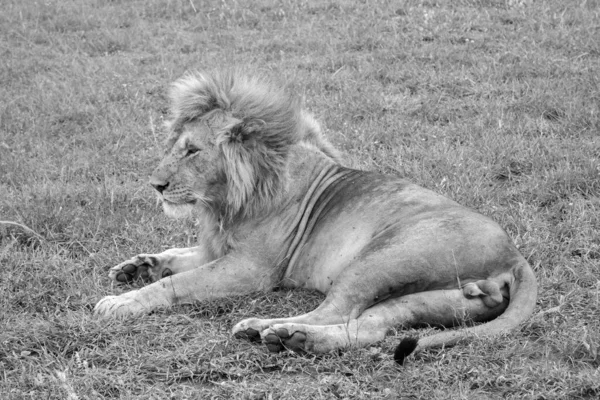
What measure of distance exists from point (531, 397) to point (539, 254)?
1.55 meters

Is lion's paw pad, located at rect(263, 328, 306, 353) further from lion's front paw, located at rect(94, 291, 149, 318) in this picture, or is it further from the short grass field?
lion's front paw, located at rect(94, 291, 149, 318)

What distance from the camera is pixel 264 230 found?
454 cm

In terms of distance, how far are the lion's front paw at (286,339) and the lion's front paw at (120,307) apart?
30.7 inches

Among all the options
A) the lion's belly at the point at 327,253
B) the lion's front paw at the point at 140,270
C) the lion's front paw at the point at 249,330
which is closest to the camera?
the lion's front paw at the point at 249,330

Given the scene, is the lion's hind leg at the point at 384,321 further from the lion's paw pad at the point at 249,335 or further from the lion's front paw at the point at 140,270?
the lion's front paw at the point at 140,270

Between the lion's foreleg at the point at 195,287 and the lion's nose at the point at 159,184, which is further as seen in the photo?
the lion's nose at the point at 159,184

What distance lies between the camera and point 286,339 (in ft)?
12.0

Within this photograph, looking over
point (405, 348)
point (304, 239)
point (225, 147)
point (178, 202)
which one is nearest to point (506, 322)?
point (405, 348)

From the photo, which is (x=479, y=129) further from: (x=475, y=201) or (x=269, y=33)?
(x=269, y=33)

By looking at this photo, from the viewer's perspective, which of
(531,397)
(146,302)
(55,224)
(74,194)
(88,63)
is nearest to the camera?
(531,397)

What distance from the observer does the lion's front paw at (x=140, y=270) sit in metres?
4.64

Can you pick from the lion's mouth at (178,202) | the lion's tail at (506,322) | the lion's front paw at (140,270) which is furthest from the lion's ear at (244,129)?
the lion's tail at (506,322)

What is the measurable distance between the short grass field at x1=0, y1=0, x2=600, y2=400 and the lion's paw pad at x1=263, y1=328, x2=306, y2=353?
0.18 feet

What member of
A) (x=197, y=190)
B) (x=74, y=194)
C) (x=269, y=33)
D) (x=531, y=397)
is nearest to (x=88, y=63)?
(x=269, y=33)
